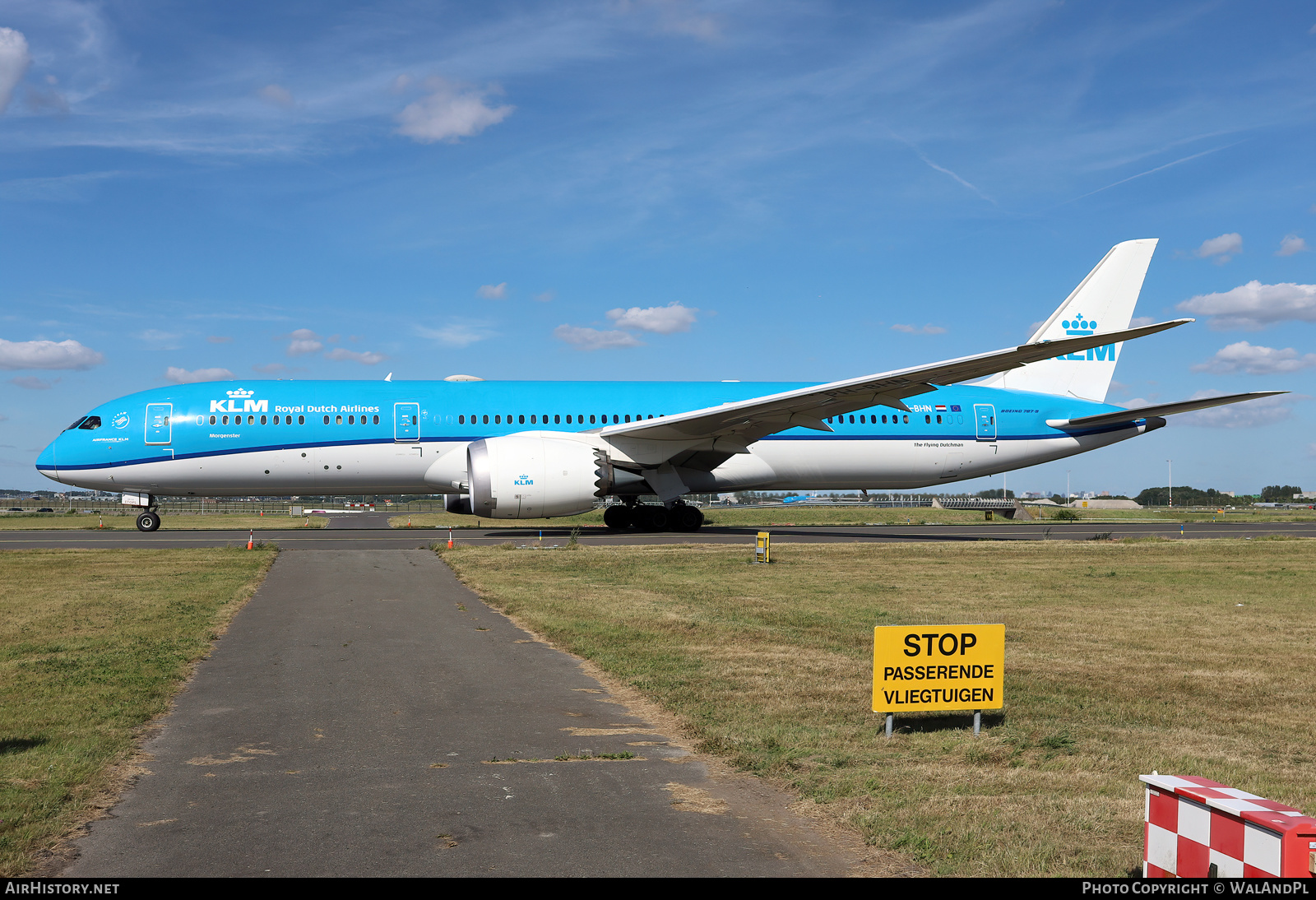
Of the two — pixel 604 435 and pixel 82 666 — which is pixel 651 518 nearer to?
pixel 604 435

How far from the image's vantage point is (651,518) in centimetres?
2825

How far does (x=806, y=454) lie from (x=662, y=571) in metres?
12.5

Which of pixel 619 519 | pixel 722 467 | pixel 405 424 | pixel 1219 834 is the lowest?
pixel 1219 834

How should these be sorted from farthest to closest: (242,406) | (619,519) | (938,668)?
(619,519) < (242,406) < (938,668)

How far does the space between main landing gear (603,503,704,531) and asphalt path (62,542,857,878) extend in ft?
60.6

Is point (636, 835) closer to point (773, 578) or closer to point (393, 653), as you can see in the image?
point (393, 653)

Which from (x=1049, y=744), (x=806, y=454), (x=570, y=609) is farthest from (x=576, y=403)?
(x=1049, y=744)

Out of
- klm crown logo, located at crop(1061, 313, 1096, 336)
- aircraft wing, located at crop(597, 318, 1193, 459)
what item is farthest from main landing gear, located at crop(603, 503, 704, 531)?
klm crown logo, located at crop(1061, 313, 1096, 336)

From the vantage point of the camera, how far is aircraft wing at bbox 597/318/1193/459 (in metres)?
19.1

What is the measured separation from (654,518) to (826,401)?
23.8 feet

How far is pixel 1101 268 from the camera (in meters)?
29.6

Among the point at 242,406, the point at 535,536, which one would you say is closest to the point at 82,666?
the point at 535,536

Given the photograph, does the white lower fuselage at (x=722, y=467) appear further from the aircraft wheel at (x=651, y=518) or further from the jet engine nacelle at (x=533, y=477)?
the jet engine nacelle at (x=533, y=477)

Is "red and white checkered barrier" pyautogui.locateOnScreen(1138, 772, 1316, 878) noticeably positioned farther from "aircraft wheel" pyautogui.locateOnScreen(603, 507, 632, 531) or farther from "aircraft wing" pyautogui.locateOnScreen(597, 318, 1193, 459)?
"aircraft wheel" pyautogui.locateOnScreen(603, 507, 632, 531)
